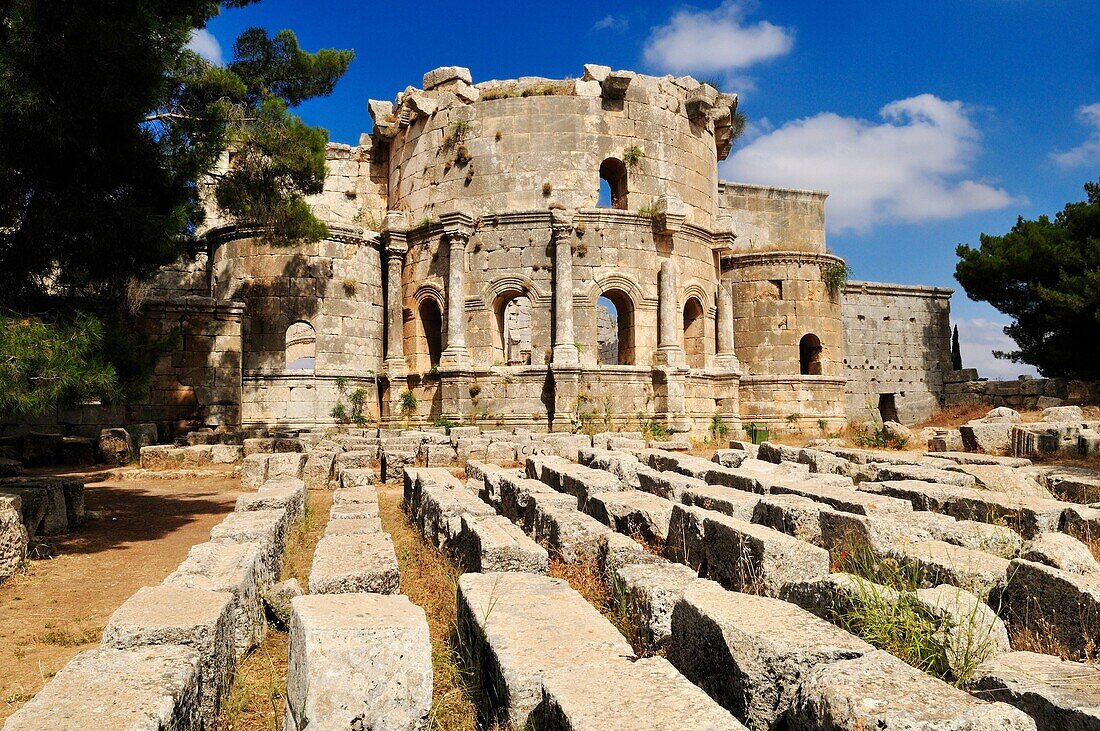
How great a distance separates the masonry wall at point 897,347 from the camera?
963 inches

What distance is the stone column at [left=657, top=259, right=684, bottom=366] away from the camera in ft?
59.4

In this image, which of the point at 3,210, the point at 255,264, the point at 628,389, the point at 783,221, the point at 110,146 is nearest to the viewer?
the point at 3,210

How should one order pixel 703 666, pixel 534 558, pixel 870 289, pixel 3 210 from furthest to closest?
pixel 870 289, pixel 3 210, pixel 534 558, pixel 703 666

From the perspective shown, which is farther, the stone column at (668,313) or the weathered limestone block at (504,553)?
the stone column at (668,313)

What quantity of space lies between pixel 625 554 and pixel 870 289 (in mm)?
22971

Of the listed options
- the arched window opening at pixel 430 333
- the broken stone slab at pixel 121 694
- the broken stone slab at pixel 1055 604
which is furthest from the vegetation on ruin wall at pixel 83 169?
the arched window opening at pixel 430 333

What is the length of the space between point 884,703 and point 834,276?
21.6 m

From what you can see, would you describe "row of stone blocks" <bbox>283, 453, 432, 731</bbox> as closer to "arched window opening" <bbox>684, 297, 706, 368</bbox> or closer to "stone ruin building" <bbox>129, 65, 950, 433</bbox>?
"stone ruin building" <bbox>129, 65, 950, 433</bbox>

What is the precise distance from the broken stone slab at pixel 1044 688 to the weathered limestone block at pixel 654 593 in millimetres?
1236

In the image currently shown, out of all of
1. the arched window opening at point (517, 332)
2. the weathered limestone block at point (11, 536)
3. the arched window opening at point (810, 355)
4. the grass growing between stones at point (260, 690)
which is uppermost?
the arched window opening at point (517, 332)

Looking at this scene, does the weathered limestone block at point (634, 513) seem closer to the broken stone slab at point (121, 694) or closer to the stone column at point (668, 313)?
the broken stone slab at point (121, 694)

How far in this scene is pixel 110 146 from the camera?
289 inches

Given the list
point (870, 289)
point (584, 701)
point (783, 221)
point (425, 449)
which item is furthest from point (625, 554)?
point (870, 289)

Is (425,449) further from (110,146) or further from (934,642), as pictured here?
(934,642)
